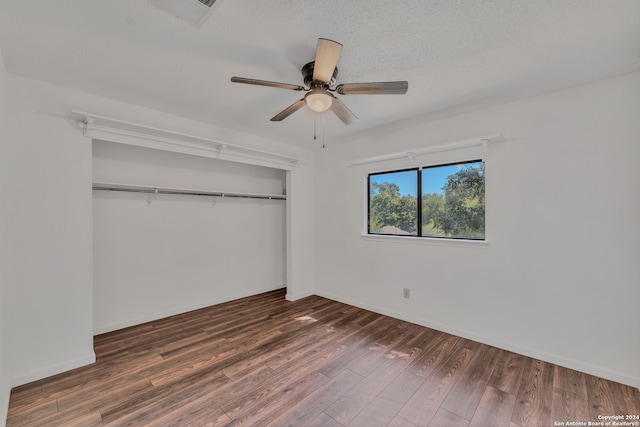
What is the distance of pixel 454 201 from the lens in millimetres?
3059

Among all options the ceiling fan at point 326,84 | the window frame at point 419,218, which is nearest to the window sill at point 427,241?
the window frame at point 419,218

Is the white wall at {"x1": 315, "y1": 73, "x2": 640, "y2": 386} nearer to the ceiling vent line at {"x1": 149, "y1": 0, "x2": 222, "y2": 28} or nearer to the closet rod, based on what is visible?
the closet rod

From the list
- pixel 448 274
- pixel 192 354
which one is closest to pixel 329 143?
pixel 448 274

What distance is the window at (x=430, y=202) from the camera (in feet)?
9.57

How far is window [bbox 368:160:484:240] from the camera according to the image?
2.92 m

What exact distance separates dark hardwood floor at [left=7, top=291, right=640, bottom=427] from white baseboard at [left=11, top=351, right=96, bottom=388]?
2.4 inches

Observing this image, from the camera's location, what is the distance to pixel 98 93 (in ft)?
8.13

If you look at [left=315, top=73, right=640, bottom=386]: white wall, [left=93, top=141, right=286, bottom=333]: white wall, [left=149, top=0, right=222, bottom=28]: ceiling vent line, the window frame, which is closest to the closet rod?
[left=93, top=141, right=286, bottom=333]: white wall

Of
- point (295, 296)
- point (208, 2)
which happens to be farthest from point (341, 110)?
point (295, 296)

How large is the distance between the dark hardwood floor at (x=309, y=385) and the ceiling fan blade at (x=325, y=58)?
Result: 230 cm

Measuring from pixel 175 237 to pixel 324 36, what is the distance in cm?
303

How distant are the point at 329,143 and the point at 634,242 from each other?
3383 mm

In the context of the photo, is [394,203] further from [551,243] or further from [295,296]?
[295,296]

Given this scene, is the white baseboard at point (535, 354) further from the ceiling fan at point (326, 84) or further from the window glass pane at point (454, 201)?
the ceiling fan at point (326, 84)
